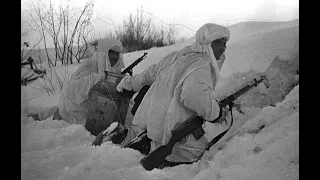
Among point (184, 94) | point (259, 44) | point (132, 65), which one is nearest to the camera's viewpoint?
point (184, 94)

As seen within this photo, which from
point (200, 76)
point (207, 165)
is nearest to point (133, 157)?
point (207, 165)

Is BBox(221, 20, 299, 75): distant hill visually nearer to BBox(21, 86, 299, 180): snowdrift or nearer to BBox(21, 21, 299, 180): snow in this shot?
BBox(21, 21, 299, 180): snow

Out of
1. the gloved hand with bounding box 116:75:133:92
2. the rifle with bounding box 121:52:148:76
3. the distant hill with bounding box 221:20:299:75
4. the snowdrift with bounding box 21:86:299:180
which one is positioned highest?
the distant hill with bounding box 221:20:299:75

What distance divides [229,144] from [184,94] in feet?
1.29

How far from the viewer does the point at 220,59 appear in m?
2.15

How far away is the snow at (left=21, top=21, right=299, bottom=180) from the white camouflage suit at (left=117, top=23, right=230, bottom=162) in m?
0.13

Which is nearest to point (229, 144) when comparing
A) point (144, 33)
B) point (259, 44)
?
point (259, 44)

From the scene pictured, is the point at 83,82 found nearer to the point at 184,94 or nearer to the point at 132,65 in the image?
the point at 132,65

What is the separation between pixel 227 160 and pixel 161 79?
2.07 feet

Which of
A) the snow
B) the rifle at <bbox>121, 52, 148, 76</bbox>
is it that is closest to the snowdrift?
the snow

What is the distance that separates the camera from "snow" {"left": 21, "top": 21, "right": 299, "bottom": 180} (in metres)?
1.77

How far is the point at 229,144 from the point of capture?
2.06 m

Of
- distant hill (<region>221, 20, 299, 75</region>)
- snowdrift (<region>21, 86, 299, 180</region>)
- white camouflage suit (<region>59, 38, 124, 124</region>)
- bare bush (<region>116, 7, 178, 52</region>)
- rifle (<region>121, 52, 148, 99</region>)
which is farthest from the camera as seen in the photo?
white camouflage suit (<region>59, 38, 124, 124</region>)
